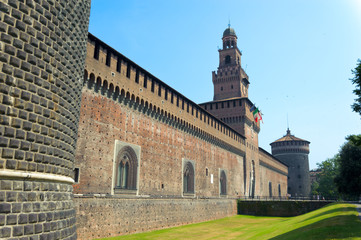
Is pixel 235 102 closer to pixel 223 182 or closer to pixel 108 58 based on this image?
pixel 223 182

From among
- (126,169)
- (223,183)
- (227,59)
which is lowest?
(223,183)

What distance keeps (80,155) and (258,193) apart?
3591 centimetres

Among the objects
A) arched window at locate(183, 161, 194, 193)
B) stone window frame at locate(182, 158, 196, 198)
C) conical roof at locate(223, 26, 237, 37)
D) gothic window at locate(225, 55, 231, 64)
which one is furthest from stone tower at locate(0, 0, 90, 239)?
conical roof at locate(223, 26, 237, 37)

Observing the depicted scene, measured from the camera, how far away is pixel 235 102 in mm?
40375

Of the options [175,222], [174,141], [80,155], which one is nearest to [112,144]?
[80,155]

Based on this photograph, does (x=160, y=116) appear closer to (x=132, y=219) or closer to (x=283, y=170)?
(x=132, y=219)

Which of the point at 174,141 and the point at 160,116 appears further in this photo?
the point at 174,141

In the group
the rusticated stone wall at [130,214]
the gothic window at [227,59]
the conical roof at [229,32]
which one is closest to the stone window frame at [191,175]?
the rusticated stone wall at [130,214]

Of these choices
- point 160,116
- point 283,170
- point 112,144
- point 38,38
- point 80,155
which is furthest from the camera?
point 283,170

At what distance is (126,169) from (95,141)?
3421mm

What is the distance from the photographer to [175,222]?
22.4 m

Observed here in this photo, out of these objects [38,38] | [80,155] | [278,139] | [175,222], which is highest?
[278,139]

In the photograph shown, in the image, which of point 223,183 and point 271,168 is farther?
point 271,168

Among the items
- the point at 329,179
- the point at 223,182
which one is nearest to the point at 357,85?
the point at 223,182
